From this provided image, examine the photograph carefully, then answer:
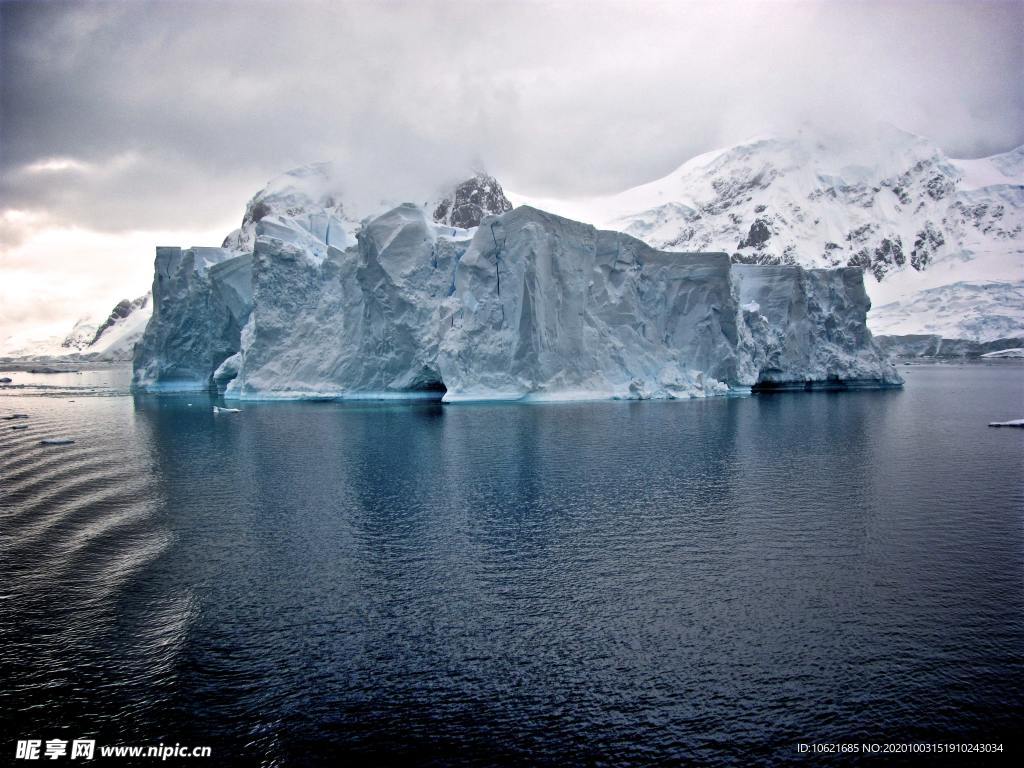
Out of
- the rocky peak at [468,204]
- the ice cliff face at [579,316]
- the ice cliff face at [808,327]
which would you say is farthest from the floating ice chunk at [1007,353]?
the rocky peak at [468,204]

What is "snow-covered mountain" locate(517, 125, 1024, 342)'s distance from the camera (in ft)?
421

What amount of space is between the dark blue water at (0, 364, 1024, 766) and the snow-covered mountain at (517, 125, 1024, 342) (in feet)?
376

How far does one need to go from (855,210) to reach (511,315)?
13351 centimetres

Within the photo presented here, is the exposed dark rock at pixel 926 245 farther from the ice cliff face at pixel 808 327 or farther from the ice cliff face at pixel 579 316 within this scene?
the ice cliff face at pixel 579 316

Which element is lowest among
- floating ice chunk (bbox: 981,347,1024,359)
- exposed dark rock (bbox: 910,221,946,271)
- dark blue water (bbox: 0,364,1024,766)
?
dark blue water (bbox: 0,364,1024,766)

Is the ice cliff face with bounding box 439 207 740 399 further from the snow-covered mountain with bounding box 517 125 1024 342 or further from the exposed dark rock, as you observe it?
the exposed dark rock

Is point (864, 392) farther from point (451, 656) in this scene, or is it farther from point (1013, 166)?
point (1013, 166)

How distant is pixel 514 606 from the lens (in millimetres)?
8898

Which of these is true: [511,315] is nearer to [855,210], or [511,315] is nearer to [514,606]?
[514,606]

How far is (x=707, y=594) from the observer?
9.22m

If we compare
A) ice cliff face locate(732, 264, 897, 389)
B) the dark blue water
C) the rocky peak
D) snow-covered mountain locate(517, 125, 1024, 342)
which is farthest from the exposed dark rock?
the dark blue water

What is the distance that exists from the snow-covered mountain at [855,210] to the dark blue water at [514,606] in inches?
4508

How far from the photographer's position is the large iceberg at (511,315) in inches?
1387

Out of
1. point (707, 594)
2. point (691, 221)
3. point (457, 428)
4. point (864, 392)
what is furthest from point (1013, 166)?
point (707, 594)
